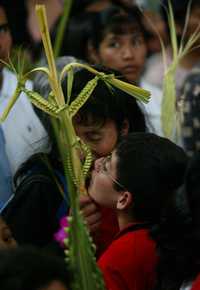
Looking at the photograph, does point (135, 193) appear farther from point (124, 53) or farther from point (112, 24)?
point (112, 24)

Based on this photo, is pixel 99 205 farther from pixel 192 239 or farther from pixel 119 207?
pixel 192 239

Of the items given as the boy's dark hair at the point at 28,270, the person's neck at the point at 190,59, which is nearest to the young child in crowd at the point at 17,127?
the person's neck at the point at 190,59

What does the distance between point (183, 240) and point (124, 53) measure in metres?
2.34

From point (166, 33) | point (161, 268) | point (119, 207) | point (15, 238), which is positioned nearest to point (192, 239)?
point (161, 268)

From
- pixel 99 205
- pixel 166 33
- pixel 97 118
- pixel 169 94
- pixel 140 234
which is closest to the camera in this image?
pixel 140 234

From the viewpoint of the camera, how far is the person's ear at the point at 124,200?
306 cm

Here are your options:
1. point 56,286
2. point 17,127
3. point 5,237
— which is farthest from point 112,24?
point 56,286

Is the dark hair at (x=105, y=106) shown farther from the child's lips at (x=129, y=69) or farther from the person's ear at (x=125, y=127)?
the child's lips at (x=129, y=69)

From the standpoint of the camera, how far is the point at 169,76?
404 cm

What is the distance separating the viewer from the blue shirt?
11.8ft

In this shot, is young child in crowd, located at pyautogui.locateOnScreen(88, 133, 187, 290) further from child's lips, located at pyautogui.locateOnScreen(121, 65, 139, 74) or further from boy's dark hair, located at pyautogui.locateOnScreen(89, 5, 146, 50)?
boy's dark hair, located at pyautogui.locateOnScreen(89, 5, 146, 50)

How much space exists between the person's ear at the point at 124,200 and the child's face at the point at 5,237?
337 millimetres

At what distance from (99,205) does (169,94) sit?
0.98 meters

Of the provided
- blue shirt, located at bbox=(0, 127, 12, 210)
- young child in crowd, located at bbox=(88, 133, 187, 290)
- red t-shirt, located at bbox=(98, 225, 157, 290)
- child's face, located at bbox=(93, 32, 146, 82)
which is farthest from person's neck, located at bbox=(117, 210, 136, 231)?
child's face, located at bbox=(93, 32, 146, 82)
